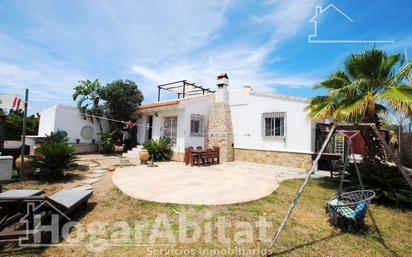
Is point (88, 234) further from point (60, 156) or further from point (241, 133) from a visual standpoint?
point (241, 133)

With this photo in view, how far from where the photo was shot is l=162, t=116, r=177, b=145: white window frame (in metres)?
14.7

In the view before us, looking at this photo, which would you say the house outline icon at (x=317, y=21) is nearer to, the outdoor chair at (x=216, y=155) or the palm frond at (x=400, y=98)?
the palm frond at (x=400, y=98)

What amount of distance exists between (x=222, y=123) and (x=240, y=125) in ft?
4.43

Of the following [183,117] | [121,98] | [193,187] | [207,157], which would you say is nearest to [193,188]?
[193,187]

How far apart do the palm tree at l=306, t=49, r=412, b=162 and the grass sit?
2764 millimetres

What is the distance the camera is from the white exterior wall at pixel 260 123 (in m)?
11.9

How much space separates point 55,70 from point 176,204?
11115mm

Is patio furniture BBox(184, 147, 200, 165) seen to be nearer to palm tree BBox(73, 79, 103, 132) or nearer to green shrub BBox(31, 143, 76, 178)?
green shrub BBox(31, 143, 76, 178)

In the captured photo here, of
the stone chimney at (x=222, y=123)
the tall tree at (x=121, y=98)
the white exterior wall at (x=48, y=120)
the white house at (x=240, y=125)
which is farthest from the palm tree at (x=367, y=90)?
the white exterior wall at (x=48, y=120)

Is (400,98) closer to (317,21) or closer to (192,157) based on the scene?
(317,21)

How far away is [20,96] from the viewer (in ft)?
23.9

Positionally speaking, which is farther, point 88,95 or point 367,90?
point 88,95

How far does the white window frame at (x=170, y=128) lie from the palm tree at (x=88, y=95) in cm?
554

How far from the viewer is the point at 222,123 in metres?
14.6
